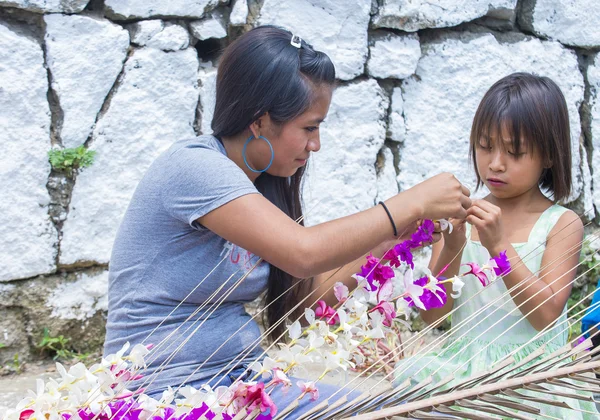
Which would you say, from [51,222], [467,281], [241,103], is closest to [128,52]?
[51,222]

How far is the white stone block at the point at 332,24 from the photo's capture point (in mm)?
2854

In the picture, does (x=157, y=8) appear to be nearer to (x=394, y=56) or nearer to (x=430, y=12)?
(x=394, y=56)

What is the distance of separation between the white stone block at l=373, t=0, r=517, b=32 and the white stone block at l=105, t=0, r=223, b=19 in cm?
73

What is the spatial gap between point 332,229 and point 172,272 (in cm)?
45

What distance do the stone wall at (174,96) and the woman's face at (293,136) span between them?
3.79 feet

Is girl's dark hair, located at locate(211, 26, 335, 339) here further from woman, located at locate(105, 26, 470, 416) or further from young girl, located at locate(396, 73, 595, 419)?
young girl, located at locate(396, 73, 595, 419)

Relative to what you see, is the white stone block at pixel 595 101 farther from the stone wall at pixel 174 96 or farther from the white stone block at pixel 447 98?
the white stone block at pixel 447 98

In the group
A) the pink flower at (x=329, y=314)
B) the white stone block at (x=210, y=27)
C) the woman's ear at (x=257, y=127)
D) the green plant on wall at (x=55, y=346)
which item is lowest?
the green plant on wall at (x=55, y=346)

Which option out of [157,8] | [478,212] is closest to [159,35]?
[157,8]

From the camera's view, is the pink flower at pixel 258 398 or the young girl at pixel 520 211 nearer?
the pink flower at pixel 258 398

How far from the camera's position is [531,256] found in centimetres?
185

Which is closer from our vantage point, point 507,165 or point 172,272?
point 172,272

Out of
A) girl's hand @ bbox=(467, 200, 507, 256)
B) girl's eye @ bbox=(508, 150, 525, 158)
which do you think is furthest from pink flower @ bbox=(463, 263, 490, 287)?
girl's eye @ bbox=(508, 150, 525, 158)

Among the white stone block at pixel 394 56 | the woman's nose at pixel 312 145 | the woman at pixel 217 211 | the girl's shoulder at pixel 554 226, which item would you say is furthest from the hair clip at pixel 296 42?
the white stone block at pixel 394 56
